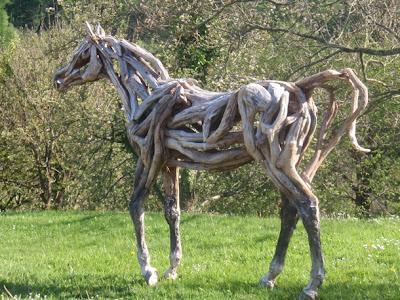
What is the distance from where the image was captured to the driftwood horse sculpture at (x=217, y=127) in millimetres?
6070

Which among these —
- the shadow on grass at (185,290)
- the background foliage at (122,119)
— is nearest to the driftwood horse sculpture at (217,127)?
the shadow on grass at (185,290)

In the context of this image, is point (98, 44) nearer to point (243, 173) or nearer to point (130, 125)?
point (130, 125)

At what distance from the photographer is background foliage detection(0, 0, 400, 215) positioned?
577 inches

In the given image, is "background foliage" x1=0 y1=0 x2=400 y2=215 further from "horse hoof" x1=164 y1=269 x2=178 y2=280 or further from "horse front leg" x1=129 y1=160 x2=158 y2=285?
"horse hoof" x1=164 y1=269 x2=178 y2=280

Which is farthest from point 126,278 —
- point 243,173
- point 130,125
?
point 243,173

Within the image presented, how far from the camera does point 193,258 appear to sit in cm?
910

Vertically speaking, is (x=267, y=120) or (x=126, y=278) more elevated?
(x=267, y=120)

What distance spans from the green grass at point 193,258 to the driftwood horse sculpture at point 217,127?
1.51 ft

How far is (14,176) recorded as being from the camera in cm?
2244

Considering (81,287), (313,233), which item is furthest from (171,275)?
(313,233)

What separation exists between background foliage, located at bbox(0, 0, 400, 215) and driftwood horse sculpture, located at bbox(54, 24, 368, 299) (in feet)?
19.0

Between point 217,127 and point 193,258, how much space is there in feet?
9.96

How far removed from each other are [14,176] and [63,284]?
15.6m

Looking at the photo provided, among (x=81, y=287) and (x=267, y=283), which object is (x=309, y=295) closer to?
(x=267, y=283)
